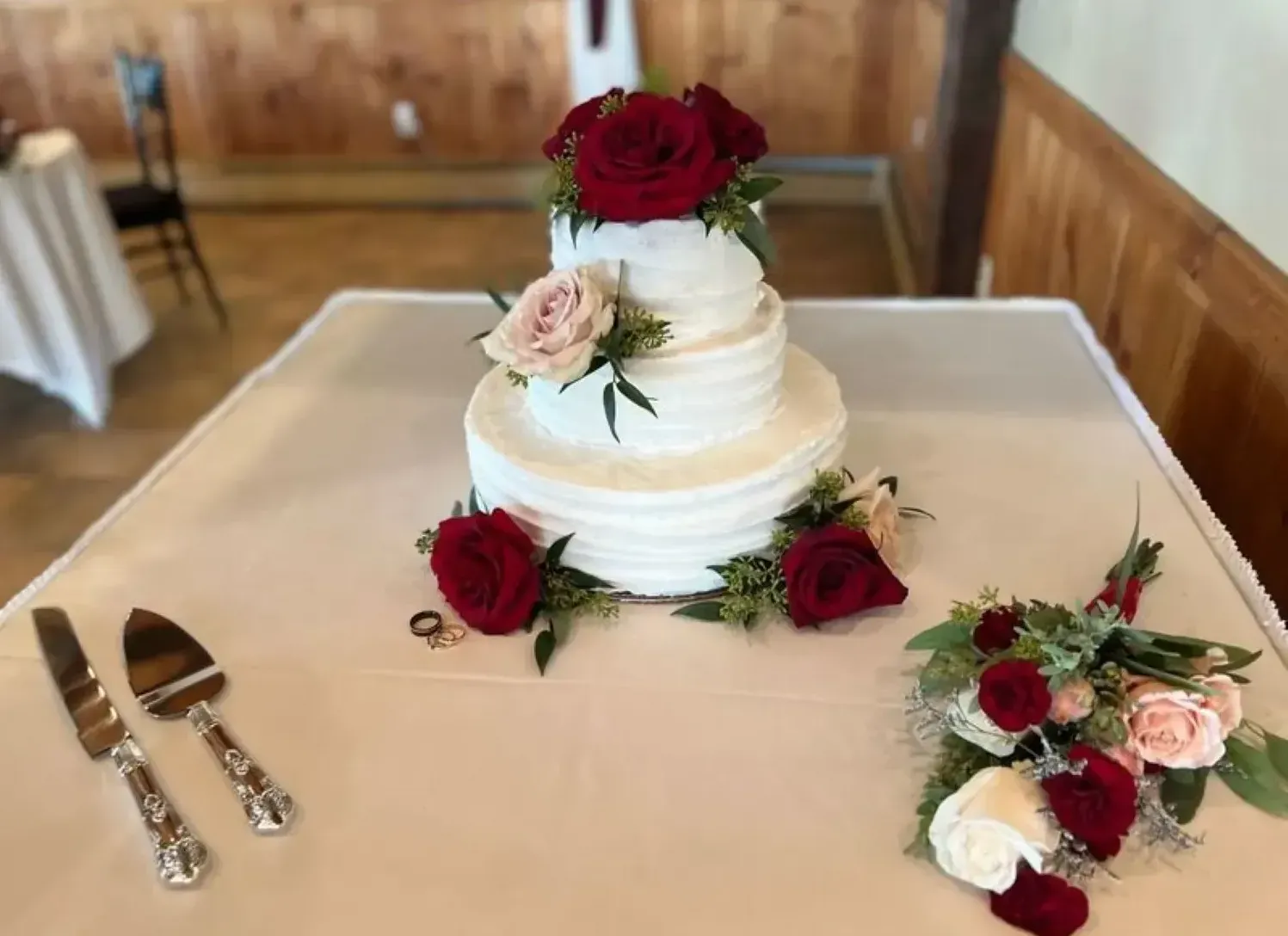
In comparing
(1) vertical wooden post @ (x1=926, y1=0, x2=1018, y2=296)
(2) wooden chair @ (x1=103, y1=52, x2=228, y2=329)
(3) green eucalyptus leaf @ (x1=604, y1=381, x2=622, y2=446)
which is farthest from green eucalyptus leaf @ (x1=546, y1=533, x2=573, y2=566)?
(2) wooden chair @ (x1=103, y1=52, x2=228, y2=329)

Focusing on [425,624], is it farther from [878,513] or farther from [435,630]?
[878,513]

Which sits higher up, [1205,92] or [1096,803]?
[1205,92]

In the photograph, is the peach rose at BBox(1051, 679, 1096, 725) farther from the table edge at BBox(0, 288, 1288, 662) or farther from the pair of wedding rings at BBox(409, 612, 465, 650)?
the pair of wedding rings at BBox(409, 612, 465, 650)

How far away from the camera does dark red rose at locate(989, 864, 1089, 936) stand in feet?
2.17

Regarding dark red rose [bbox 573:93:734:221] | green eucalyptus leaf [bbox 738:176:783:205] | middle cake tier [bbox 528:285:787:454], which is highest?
dark red rose [bbox 573:93:734:221]

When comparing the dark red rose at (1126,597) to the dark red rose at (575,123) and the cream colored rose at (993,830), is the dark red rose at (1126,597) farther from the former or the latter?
the dark red rose at (575,123)

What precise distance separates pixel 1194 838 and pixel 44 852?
80 cm

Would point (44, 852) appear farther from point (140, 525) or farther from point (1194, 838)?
point (1194, 838)

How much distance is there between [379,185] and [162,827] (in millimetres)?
4487

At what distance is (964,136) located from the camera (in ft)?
9.02

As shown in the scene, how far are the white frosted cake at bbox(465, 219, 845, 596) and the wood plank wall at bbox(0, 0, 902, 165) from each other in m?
3.63

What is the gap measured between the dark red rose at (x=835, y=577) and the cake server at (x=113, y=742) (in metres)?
0.50

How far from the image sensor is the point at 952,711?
30.7 inches

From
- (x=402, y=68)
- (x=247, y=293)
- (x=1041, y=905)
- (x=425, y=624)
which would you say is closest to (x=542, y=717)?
(x=425, y=624)
